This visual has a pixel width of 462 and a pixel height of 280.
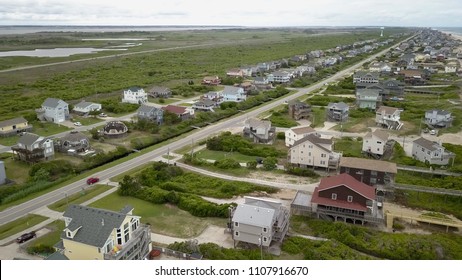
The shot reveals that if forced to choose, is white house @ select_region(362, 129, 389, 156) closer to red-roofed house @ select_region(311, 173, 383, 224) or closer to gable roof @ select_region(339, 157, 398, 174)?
gable roof @ select_region(339, 157, 398, 174)

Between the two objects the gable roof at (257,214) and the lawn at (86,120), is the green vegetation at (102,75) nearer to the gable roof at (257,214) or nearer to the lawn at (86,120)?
the lawn at (86,120)

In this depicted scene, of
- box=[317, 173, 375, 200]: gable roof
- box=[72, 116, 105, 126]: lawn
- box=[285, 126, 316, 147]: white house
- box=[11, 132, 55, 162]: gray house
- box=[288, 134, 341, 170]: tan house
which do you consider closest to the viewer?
box=[317, 173, 375, 200]: gable roof

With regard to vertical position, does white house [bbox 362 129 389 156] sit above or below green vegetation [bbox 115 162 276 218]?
above

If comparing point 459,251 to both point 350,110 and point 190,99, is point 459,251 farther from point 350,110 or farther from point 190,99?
point 190,99

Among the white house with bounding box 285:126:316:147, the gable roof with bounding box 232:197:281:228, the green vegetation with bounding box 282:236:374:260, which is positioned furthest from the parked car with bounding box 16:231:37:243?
the white house with bounding box 285:126:316:147

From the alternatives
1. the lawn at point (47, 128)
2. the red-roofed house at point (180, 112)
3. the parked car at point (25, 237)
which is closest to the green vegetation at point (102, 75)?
the lawn at point (47, 128)

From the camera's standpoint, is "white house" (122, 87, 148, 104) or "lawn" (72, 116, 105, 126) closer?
"lawn" (72, 116, 105, 126)

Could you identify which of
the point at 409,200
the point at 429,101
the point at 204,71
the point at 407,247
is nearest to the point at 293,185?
the point at 409,200

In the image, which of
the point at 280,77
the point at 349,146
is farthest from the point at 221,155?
the point at 280,77
